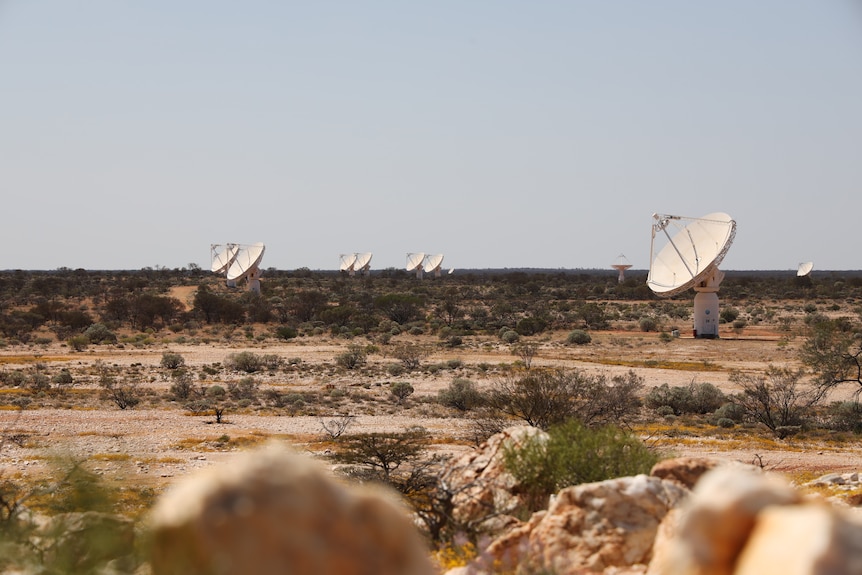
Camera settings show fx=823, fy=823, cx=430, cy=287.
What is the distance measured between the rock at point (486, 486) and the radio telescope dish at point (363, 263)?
10737cm

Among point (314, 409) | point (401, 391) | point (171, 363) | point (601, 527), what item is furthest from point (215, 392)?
point (601, 527)

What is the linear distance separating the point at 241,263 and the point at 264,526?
74725 mm

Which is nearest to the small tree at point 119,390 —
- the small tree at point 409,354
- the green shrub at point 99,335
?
the small tree at point 409,354

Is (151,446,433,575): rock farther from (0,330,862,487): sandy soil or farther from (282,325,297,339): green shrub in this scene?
(282,325,297,339): green shrub

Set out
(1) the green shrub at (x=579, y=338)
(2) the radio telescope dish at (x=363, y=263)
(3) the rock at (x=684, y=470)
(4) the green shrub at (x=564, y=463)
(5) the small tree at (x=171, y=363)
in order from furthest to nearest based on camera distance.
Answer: (2) the radio telescope dish at (x=363, y=263), (1) the green shrub at (x=579, y=338), (5) the small tree at (x=171, y=363), (4) the green shrub at (x=564, y=463), (3) the rock at (x=684, y=470)

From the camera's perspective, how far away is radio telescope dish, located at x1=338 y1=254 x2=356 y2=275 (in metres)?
118

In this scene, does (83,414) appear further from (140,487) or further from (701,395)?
(701,395)

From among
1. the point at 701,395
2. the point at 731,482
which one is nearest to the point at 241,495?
the point at 731,482

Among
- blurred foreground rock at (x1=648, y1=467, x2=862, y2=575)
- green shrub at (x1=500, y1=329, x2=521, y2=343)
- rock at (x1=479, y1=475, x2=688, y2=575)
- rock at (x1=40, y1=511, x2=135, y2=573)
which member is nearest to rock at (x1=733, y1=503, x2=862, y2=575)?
blurred foreground rock at (x1=648, y1=467, x2=862, y2=575)

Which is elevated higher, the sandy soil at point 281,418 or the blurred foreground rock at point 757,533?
the blurred foreground rock at point 757,533

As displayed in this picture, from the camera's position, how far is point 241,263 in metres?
75.8

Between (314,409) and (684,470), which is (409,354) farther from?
(684,470)

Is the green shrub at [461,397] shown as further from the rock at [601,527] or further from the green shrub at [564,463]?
the rock at [601,527]

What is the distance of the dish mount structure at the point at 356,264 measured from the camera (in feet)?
385
